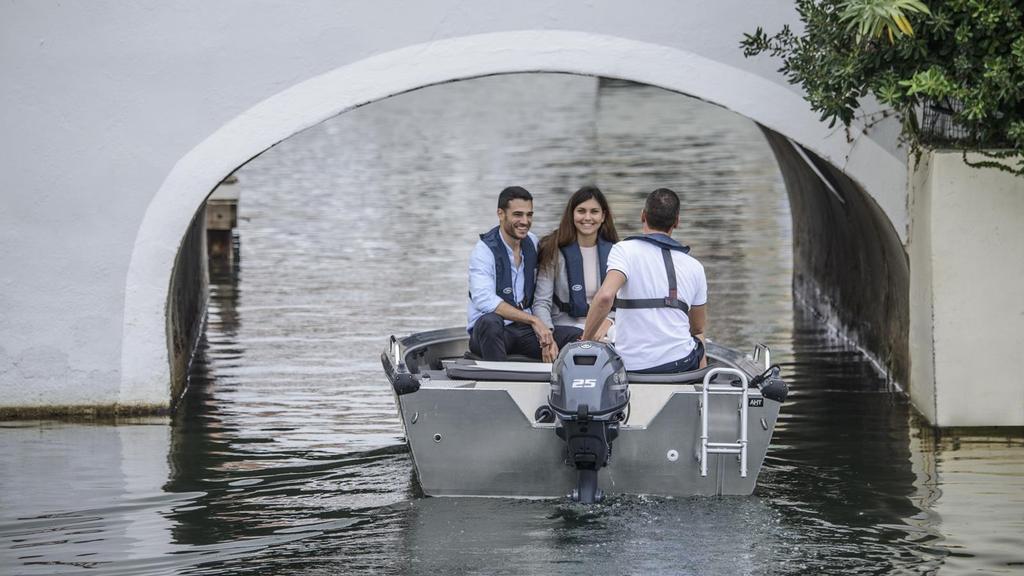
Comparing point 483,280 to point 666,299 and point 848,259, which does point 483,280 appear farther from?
point 848,259

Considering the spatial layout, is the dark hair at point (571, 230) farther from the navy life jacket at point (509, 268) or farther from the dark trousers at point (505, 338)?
the dark trousers at point (505, 338)

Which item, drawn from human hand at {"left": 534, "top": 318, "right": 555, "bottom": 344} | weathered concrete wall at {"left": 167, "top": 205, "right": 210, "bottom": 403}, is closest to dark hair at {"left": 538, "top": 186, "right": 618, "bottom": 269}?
human hand at {"left": 534, "top": 318, "right": 555, "bottom": 344}

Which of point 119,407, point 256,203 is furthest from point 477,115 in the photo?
point 119,407

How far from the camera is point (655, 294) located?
9391mm

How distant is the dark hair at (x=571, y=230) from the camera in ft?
33.1

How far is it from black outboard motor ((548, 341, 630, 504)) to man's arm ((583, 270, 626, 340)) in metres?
0.38

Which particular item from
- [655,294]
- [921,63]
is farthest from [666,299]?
[921,63]

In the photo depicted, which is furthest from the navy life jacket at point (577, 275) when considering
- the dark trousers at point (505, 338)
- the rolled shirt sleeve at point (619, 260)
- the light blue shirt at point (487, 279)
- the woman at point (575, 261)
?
the rolled shirt sleeve at point (619, 260)

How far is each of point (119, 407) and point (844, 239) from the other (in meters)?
6.93

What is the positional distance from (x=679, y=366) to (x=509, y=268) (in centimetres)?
143

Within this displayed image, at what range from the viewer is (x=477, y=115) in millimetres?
39719

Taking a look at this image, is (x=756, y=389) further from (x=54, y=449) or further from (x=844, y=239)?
(x=844, y=239)

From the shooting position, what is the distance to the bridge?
466 inches

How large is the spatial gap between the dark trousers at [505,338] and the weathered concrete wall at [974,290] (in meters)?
2.80
